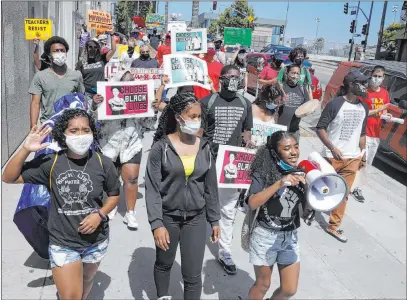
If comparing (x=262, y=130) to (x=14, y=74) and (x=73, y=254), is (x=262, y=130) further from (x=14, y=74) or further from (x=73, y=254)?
(x=14, y=74)

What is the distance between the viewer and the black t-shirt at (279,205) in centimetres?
306

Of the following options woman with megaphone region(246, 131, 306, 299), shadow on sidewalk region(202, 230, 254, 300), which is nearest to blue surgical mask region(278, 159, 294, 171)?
woman with megaphone region(246, 131, 306, 299)

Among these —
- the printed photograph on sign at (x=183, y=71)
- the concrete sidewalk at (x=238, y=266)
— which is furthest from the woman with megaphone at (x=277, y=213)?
the printed photograph on sign at (x=183, y=71)

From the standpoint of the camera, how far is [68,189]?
9.03 feet

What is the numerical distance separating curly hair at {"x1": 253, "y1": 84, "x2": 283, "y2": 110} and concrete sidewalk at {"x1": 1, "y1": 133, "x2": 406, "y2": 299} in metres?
1.55

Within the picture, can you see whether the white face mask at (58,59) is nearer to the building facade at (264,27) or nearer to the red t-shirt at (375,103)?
the red t-shirt at (375,103)

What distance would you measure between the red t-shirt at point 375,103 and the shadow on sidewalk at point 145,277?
3933mm

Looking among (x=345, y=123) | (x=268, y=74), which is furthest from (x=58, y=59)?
(x=268, y=74)

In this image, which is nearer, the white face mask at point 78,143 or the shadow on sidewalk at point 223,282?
the white face mask at point 78,143

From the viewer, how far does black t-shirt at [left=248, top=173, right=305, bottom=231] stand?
3057 millimetres

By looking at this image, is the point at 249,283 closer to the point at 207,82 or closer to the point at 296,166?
the point at 296,166

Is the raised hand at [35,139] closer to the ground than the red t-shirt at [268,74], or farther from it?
closer to the ground

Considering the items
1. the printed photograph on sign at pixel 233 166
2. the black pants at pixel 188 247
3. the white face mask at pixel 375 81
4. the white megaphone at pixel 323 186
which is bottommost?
the black pants at pixel 188 247

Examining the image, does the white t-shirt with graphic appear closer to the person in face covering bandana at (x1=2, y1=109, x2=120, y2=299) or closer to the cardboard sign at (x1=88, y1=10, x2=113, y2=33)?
the person in face covering bandana at (x1=2, y1=109, x2=120, y2=299)
